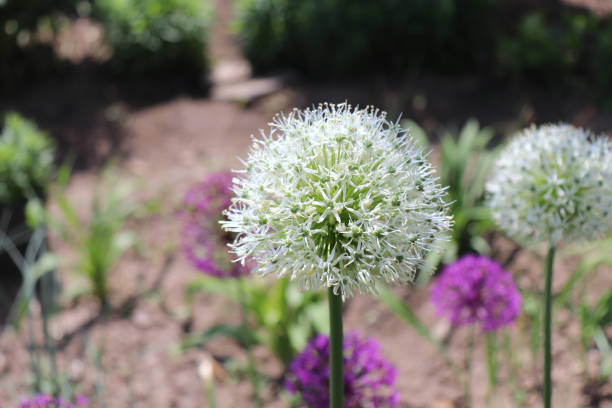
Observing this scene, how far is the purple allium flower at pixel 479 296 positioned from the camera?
215cm

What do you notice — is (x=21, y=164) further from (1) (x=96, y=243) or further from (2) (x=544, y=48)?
(2) (x=544, y=48)

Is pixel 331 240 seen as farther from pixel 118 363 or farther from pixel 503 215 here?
pixel 118 363

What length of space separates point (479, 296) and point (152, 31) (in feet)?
19.9

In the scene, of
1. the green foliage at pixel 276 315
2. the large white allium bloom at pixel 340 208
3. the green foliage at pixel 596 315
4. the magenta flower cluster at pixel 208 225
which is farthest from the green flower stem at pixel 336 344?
the green foliage at pixel 276 315

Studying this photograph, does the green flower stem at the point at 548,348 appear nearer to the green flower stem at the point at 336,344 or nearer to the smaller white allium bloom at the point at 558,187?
the smaller white allium bloom at the point at 558,187

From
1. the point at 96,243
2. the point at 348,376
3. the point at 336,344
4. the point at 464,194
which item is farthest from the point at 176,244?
the point at 336,344

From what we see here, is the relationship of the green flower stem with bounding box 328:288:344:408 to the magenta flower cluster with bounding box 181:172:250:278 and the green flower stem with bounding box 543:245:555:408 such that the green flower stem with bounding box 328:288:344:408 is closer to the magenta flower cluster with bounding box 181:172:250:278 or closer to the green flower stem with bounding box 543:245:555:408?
the green flower stem with bounding box 543:245:555:408

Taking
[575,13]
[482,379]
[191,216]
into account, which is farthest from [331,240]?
[575,13]

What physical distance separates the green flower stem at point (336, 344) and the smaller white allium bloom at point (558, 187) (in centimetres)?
86

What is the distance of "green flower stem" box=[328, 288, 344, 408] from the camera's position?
127cm

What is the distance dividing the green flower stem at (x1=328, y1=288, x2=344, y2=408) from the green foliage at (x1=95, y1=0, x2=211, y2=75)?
6487mm

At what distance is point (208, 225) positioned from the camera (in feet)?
8.98

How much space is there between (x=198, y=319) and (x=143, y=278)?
26.8 inches

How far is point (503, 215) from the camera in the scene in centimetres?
203
